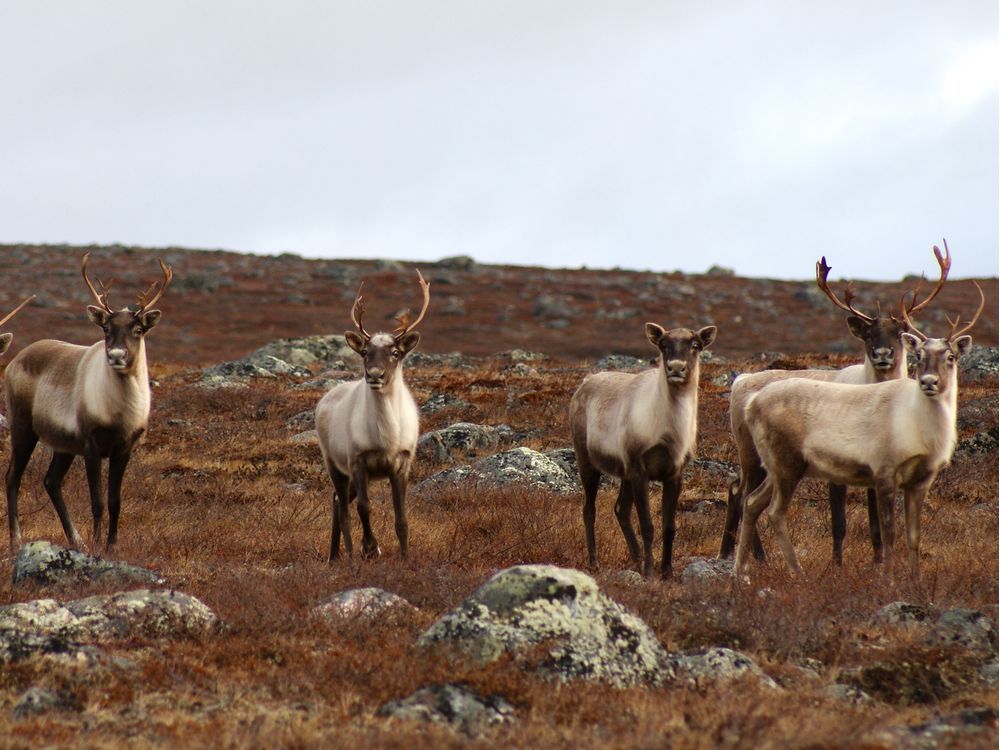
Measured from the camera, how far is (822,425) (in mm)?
9258

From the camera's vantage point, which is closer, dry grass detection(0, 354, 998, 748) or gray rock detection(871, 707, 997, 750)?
gray rock detection(871, 707, 997, 750)

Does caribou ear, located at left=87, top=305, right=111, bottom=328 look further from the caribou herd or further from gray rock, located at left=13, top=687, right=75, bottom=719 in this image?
gray rock, located at left=13, top=687, right=75, bottom=719

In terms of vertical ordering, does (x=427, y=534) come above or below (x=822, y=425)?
below

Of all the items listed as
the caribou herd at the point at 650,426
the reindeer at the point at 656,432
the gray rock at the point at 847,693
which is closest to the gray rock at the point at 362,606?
the caribou herd at the point at 650,426

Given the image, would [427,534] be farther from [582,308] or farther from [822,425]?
[582,308]

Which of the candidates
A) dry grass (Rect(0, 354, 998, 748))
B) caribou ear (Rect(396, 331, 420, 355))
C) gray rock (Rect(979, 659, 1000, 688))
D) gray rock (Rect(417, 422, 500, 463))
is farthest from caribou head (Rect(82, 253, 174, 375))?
gray rock (Rect(979, 659, 1000, 688))

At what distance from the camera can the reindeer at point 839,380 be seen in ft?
33.2

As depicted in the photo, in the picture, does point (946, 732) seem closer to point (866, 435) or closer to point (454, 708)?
point (454, 708)

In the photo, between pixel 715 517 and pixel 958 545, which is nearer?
pixel 958 545

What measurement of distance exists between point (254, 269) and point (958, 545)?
5227 centimetres

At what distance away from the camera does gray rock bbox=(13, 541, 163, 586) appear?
7898 mm

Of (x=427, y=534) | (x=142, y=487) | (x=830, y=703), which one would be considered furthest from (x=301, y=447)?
(x=830, y=703)

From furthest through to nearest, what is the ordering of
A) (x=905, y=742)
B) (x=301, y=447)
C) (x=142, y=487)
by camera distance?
1. (x=301, y=447)
2. (x=142, y=487)
3. (x=905, y=742)

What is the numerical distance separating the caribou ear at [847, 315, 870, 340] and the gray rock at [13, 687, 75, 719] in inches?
319
